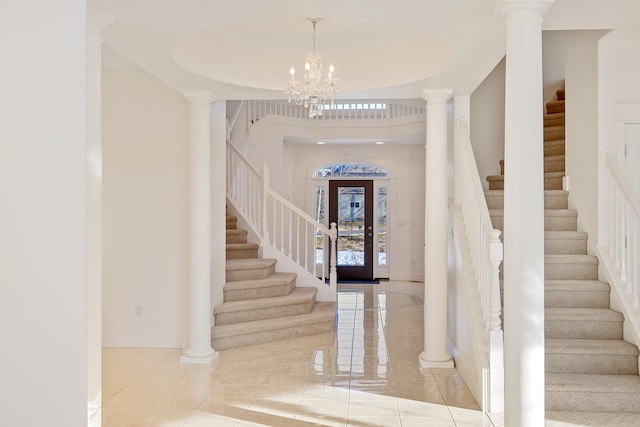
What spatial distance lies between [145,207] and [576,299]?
4319 mm

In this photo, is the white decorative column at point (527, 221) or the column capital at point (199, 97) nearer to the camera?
the white decorative column at point (527, 221)

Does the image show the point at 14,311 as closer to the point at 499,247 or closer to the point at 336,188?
the point at 499,247

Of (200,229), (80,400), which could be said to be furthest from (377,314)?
(80,400)

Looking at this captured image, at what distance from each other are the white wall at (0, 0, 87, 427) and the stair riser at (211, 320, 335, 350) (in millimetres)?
4132

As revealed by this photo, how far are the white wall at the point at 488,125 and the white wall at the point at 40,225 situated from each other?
543 centimetres

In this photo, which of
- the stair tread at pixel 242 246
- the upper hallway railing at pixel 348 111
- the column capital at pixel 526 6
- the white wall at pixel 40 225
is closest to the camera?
the white wall at pixel 40 225

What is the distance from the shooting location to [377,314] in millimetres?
7762

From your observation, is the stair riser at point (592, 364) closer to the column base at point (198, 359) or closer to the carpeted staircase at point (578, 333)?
the carpeted staircase at point (578, 333)

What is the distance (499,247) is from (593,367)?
Result: 46.8 inches

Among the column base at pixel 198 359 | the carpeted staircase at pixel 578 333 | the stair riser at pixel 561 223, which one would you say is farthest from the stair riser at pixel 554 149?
the column base at pixel 198 359

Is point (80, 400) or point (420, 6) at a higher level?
point (420, 6)

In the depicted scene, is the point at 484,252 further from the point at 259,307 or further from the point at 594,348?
the point at 259,307

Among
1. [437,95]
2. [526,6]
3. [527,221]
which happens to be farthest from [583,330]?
[526,6]

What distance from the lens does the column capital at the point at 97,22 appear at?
3.07 m
